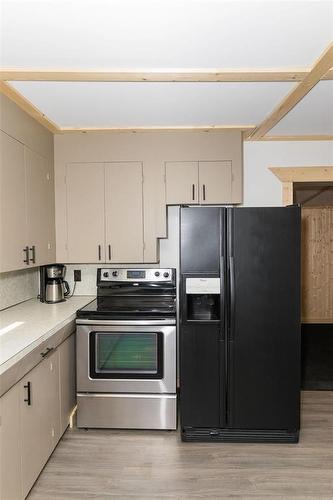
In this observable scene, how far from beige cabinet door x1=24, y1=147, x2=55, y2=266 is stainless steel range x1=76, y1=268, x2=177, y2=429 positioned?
64cm

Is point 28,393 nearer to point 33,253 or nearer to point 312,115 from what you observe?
point 33,253

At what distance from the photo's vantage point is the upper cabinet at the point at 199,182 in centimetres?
334

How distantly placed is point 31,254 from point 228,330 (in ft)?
5.25

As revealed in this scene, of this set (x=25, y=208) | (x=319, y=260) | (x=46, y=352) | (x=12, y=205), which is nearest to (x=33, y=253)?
(x=25, y=208)

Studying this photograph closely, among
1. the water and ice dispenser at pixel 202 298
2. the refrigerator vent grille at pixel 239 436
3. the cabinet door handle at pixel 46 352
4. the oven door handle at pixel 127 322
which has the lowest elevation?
the refrigerator vent grille at pixel 239 436

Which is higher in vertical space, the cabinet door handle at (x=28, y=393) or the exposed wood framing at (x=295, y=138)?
the exposed wood framing at (x=295, y=138)

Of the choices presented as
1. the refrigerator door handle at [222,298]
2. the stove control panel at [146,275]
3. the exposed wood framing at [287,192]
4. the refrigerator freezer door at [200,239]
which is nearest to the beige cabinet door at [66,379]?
the stove control panel at [146,275]

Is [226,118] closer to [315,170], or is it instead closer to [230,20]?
[315,170]

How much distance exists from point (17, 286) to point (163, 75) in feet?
6.90

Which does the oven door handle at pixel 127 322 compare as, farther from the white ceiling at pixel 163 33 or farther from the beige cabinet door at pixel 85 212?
the white ceiling at pixel 163 33

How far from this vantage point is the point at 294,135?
11.2ft

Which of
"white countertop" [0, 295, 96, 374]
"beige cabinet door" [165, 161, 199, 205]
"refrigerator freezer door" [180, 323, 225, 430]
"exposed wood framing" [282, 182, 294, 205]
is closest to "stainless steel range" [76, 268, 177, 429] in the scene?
"refrigerator freezer door" [180, 323, 225, 430]

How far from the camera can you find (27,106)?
2.66 metres

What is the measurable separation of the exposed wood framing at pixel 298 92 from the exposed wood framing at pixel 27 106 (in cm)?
175
